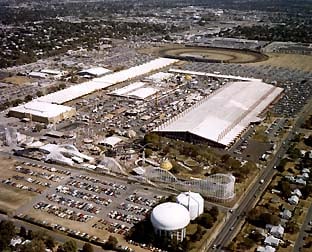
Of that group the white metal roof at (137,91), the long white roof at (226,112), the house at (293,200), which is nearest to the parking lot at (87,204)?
the house at (293,200)

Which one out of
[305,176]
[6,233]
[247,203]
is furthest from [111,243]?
[305,176]

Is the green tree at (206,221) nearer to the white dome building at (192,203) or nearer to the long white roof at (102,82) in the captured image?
the white dome building at (192,203)

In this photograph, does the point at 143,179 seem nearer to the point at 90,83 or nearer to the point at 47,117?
the point at 47,117

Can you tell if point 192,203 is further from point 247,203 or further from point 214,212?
point 247,203

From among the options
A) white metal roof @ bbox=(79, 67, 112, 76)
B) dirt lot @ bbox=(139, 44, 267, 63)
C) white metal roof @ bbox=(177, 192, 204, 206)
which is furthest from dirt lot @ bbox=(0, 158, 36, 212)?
dirt lot @ bbox=(139, 44, 267, 63)

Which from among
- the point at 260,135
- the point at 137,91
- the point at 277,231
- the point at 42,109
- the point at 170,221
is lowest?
the point at 260,135

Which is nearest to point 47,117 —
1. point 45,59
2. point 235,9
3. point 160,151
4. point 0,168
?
point 0,168
